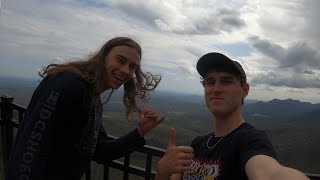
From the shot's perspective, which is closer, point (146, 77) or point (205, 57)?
point (205, 57)

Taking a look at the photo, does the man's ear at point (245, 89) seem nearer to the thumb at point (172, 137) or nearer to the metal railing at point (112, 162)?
the thumb at point (172, 137)

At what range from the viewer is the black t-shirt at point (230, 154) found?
2.26 metres

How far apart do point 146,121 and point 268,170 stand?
1817mm

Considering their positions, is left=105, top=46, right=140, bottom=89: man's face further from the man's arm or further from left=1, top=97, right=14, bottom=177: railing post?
left=1, top=97, right=14, bottom=177: railing post

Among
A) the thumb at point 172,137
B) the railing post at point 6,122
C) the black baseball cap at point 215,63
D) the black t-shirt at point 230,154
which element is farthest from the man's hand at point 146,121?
the railing post at point 6,122

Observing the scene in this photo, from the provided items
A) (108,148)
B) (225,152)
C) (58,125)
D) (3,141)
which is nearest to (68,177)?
(58,125)

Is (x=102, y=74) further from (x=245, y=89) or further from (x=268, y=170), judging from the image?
(x=268, y=170)

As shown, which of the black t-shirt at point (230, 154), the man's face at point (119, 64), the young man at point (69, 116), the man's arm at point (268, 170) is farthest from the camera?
the man's face at point (119, 64)

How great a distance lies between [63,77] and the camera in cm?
267

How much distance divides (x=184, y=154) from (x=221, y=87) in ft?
2.08

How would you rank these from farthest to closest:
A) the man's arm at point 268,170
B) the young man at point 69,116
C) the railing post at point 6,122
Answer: the railing post at point 6,122 → the young man at point 69,116 → the man's arm at point 268,170

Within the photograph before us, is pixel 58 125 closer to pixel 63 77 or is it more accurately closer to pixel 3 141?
pixel 63 77

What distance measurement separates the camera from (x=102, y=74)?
3201mm

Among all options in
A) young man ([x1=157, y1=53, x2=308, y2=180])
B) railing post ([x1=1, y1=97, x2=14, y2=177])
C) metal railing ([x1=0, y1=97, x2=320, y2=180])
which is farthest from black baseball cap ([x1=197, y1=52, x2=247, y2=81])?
railing post ([x1=1, y1=97, x2=14, y2=177])
